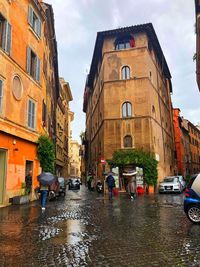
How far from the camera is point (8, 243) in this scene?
6.12 metres

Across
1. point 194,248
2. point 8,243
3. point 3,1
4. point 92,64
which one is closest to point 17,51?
point 3,1

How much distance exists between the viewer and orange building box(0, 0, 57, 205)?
14406 mm

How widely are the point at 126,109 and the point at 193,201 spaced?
68.9 feet

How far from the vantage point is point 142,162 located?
27.0 m

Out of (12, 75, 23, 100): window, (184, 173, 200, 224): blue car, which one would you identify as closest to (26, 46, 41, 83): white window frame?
(12, 75, 23, 100): window

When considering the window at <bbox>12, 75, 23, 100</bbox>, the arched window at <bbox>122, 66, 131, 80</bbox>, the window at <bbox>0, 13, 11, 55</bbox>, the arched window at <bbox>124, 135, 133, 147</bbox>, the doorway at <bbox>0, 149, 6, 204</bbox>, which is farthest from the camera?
the arched window at <bbox>122, 66, 131, 80</bbox>

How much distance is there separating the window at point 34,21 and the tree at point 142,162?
1389 cm

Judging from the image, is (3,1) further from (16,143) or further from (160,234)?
(160,234)

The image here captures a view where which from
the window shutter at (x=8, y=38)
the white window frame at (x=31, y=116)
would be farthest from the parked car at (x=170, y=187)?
the window shutter at (x=8, y=38)

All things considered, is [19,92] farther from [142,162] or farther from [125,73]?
[125,73]

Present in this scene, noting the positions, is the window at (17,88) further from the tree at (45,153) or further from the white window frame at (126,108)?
the white window frame at (126,108)

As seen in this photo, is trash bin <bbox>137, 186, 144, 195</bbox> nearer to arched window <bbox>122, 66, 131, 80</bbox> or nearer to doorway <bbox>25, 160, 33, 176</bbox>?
doorway <bbox>25, 160, 33, 176</bbox>

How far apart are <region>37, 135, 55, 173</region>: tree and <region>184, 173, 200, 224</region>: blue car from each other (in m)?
11.6

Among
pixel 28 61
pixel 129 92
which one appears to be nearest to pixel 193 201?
pixel 28 61
